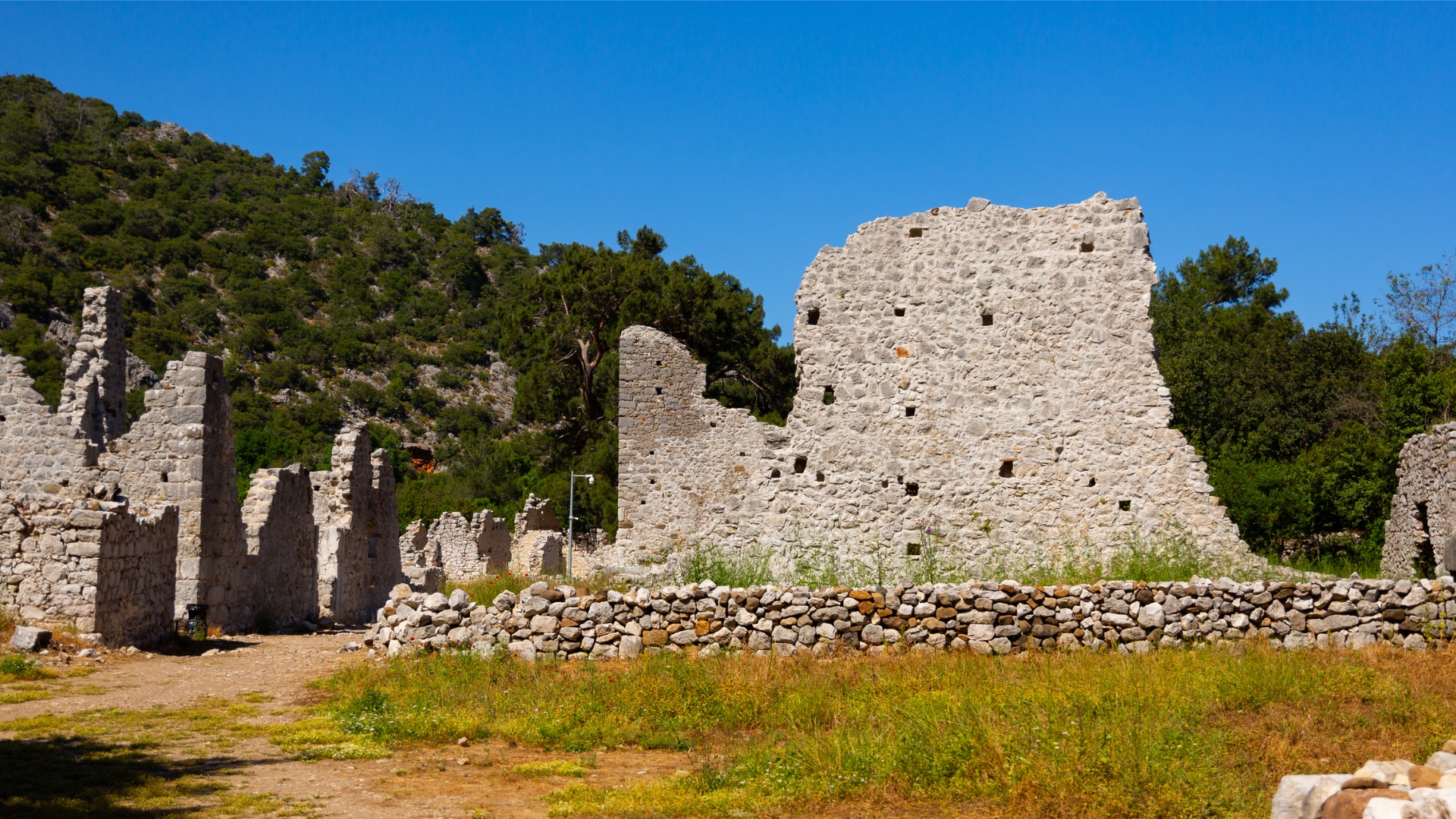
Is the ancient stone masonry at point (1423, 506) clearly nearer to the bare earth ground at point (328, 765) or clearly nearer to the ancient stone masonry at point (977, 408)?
the ancient stone masonry at point (977, 408)

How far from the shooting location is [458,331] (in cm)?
7156

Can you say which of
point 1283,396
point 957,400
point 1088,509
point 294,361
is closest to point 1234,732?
point 1088,509

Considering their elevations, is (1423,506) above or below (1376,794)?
above

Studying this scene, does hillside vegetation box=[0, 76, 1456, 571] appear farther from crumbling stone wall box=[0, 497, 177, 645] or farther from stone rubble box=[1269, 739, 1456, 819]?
crumbling stone wall box=[0, 497, 177, 645]

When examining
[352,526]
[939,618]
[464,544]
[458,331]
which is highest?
[458,331]

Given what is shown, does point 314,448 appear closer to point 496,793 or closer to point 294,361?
point 294,361

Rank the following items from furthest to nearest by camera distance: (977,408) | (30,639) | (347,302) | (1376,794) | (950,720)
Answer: (347,302)
(977,408)
(30,639)
(950,720)
(1376,794)

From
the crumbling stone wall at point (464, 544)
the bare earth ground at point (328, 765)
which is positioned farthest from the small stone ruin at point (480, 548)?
the bare earth ground at point (328, 765)

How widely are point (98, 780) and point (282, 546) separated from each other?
12.0 meters

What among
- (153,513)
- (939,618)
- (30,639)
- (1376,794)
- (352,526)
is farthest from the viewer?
(352,526)

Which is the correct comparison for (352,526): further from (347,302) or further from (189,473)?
(347,302)

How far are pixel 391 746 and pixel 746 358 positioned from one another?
90.5ft

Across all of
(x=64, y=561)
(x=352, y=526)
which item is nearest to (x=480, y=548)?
(x=352, y=526)

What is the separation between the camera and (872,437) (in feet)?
43.8
